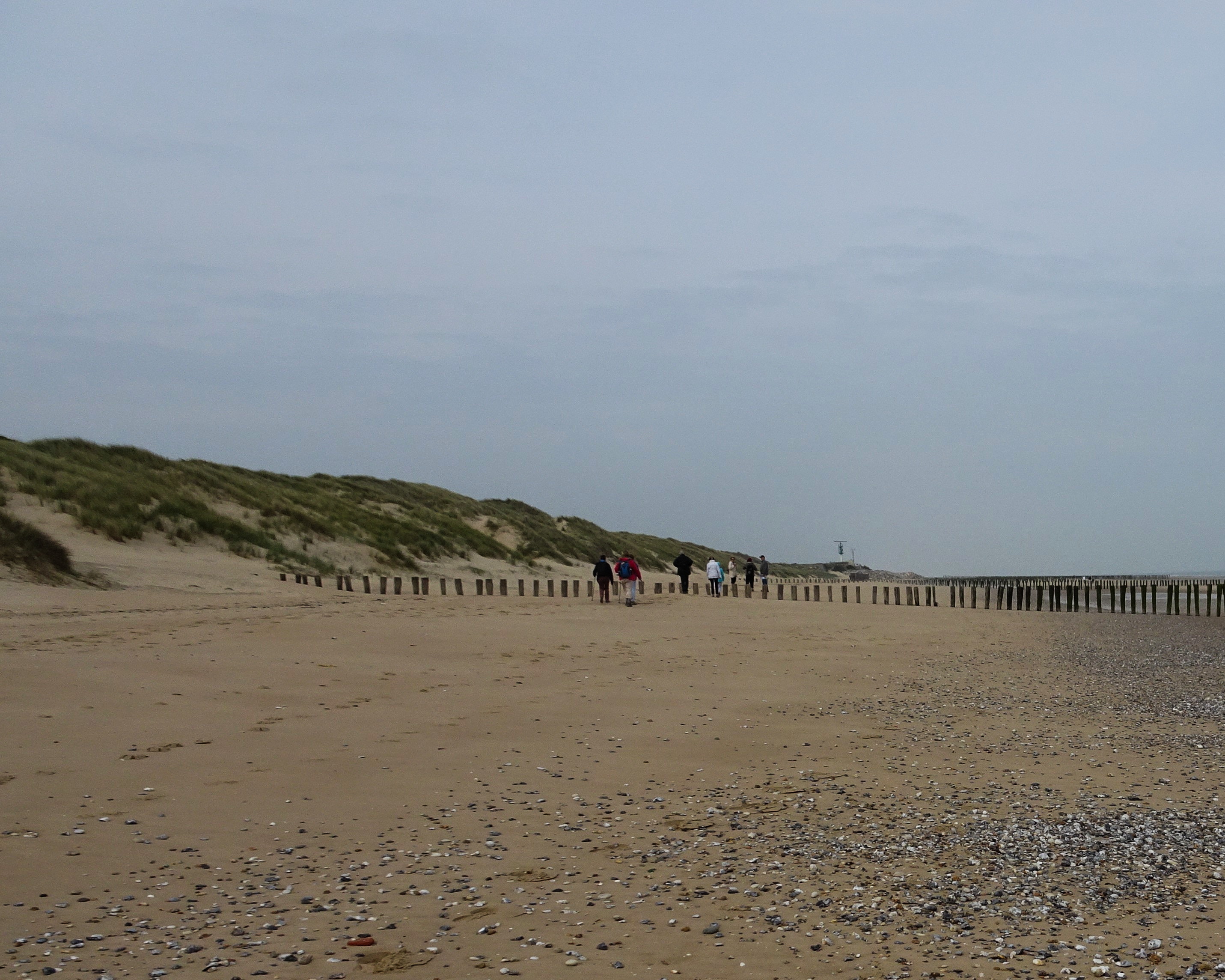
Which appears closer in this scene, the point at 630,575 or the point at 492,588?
the point at 630,575

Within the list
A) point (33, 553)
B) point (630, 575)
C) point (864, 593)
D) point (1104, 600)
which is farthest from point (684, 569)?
point (1104, 600)

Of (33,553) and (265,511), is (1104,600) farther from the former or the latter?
(33,553)

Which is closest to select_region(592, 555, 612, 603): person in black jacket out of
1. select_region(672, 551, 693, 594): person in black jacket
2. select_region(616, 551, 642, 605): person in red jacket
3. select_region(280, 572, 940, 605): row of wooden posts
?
select_region(616, 551, 642, 605): person in red jacket

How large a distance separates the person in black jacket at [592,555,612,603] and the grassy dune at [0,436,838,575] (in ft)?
33.7

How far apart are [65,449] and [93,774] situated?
3523 cm

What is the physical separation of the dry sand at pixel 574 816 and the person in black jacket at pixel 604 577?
41.6 ft

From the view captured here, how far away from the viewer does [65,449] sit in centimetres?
3831

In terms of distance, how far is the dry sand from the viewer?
4.77 m

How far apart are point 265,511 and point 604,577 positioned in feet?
52.4

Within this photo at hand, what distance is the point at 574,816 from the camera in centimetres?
699

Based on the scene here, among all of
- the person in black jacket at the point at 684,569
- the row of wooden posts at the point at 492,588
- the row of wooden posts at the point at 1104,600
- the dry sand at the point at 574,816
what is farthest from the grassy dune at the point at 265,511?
the row of wooden posts at the point at 1104,600

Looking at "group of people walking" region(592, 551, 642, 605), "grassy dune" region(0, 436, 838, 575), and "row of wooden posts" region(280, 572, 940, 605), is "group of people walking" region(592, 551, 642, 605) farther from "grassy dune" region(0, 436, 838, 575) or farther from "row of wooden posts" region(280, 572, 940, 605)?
"grassy dune" region(0, 436, 838, 575)

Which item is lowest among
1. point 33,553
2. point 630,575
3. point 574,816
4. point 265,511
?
point 574,816

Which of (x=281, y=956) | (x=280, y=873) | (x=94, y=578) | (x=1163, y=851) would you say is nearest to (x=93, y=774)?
(x=280, y=873)
